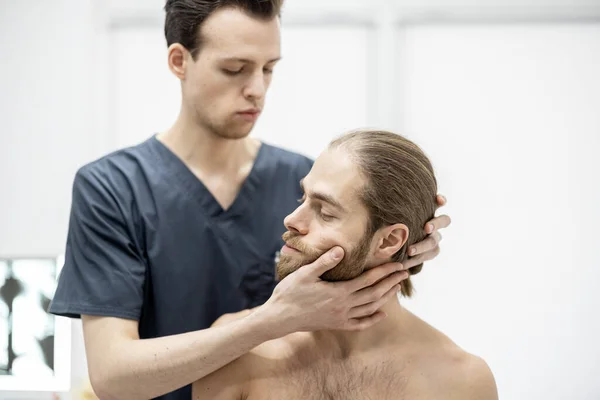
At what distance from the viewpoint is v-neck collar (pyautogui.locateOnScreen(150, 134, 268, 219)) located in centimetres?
193

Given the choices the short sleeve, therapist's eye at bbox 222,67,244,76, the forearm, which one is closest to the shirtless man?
the forearm

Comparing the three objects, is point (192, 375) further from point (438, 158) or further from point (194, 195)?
point (438, 158)

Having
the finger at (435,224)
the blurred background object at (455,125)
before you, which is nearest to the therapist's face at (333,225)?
the finger at (435,224)

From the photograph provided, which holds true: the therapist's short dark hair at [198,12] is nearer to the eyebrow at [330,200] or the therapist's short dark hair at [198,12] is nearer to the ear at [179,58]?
the ear at [179,58]

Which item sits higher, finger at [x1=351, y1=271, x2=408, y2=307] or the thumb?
the thumb

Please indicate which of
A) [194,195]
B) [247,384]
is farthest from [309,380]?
[194,195]

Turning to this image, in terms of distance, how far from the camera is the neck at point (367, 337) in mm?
1688

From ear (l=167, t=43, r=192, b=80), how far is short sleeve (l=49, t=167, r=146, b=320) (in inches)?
13.0

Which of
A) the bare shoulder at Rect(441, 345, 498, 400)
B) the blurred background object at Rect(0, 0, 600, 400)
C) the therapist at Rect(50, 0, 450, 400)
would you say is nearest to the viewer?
the therapist at Rect(50, 0, 450, 400)

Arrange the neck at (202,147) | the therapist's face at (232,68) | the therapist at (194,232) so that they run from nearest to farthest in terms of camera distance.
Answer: the therapist at (194,232)
the therapist's face at (232,68)
the neck at (202,147)

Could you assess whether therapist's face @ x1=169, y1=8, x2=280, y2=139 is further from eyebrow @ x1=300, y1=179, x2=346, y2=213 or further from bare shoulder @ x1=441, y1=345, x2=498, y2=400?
bare shoulder @ x1=441, y1=345, x2=498, y2=400

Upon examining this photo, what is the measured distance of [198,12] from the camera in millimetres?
1814

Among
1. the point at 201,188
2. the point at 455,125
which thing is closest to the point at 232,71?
the point at 201,188

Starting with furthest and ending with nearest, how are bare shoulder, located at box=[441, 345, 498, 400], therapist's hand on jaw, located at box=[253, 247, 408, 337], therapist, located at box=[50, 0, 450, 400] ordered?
bare shoulder, located at box=[441, 345, 498, 400], therapist, located at box=[50, 0, 450, 400], therapist's hand on jaw, located at box=[253, 247, 408, 337]
